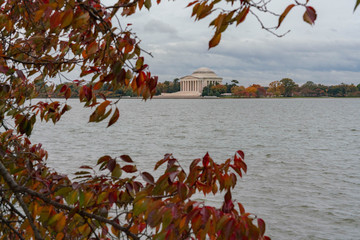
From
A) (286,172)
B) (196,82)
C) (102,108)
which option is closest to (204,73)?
(196,82)

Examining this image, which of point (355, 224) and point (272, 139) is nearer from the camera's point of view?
point (355, 224)

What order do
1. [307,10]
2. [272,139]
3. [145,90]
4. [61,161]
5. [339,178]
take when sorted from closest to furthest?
[307,10] < [145,90] < [339,178] < [61,161] < [272,139]

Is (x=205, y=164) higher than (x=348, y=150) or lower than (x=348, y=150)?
higher

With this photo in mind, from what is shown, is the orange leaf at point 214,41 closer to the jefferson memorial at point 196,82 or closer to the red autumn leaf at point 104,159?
the red autumn leaf at point 104,159

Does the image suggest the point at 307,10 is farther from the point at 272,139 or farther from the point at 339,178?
the point at 272,139

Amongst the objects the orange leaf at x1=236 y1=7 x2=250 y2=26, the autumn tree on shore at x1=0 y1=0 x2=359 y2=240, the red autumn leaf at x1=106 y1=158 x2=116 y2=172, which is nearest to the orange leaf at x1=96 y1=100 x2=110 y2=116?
the autumn tree on shore at x1=0 y1=0 x2=359 y2=240

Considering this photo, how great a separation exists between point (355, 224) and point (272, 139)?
1950 cm

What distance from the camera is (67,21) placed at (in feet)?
5.08

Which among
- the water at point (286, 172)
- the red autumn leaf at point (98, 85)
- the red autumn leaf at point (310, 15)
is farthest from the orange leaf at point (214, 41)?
the water at point (286, 172)

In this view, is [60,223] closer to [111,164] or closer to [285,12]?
[111,164]

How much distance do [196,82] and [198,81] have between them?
1.71m

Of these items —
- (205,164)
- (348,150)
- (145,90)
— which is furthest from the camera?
(348,150)

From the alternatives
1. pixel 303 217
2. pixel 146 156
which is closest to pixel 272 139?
pixel 146 156

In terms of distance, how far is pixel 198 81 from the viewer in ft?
546
